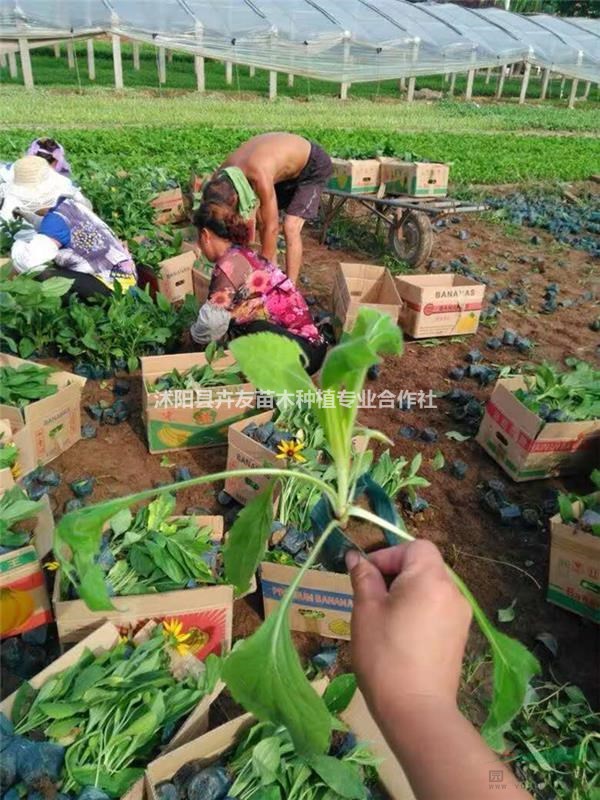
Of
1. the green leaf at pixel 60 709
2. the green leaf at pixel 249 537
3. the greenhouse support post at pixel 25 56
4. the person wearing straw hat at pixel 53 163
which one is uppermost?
the green leaf at pixel 249 537

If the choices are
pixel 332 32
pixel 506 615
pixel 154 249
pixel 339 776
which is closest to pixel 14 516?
pixel 339 776

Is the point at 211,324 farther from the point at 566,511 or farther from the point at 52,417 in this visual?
the point at 566,511

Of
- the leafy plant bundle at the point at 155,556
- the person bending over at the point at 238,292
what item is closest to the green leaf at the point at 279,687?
the leafy plant bundle at the point at 155,556

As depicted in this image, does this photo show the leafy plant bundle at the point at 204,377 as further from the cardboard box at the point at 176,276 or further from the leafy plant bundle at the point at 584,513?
the leafy plant bundle at the point at 584,513

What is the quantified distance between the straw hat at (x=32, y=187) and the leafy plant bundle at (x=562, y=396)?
3.51m

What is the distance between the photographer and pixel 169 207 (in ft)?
21.1

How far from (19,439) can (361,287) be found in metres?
2.87

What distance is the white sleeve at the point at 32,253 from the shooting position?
13.1 ft

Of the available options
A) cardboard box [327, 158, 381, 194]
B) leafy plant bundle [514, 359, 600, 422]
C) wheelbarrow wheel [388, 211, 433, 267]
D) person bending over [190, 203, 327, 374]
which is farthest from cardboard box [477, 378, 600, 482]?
cardboard box [327, 158, 381, 194]

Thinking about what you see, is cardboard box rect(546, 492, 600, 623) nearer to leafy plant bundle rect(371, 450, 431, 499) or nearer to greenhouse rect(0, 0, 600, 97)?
leafy plant bundle rect(371, 450, 431, 499)

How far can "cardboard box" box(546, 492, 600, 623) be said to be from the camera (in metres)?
2.44

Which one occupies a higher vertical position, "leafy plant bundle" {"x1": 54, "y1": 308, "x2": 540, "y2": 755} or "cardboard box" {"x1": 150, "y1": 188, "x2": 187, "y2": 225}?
"leafy plant bundle" {"x1": 54, "y1": 308, "x2": 540, "y2": 755}

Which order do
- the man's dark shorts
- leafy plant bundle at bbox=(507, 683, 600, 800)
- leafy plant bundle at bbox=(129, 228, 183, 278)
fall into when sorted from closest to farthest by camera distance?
leafy plant bundle at bbox=(507, 683, 600, 800) < leafy plant bundle at bbox=(129, 228, 183, 278) < the man's dark shorts

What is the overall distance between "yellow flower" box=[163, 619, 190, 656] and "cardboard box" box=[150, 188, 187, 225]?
189 inches
